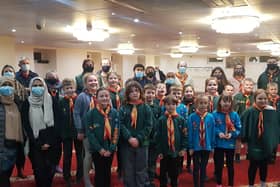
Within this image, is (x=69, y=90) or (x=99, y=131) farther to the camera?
(x=69, y=90)

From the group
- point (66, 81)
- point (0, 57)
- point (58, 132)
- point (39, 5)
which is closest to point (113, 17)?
point (39, 5)

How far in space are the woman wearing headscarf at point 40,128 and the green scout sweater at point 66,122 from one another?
11.8 inches

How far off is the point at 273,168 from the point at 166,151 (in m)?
2.38

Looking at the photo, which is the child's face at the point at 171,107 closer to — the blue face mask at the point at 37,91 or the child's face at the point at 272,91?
the blue face mask at the point at 37,91

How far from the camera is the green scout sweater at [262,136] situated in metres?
3.91

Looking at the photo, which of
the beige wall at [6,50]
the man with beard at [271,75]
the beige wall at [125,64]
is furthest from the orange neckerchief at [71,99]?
the beige wall at [125,64]

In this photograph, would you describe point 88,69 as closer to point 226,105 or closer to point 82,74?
point 82,74

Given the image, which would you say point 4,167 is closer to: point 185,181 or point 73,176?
point 73,176

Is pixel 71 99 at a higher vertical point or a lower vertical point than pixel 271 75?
lower

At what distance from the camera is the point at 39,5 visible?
565 cm

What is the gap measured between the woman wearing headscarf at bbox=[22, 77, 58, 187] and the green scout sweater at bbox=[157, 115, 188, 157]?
1.25m

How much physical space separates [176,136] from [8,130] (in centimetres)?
184

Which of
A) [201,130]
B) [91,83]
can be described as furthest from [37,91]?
[201,130]

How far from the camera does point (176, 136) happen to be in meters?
3.81
